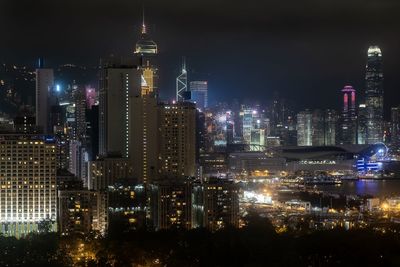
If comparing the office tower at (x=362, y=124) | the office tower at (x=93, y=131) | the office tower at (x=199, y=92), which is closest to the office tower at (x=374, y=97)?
the office tower at (x=362, y=124)

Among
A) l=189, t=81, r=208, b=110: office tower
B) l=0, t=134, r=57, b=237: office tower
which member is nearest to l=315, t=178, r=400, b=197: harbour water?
l=189, t=81, r=208, b=110: office tower

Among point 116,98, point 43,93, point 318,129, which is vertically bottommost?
point 318,129

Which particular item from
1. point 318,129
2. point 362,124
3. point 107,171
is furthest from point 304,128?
point 107,171

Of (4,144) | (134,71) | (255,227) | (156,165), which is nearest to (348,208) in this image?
(156,165)

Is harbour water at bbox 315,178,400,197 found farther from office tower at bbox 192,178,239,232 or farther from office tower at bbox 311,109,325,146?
office tower at bbox 192,178,239,232

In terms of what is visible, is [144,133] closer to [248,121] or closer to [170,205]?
[170,205]

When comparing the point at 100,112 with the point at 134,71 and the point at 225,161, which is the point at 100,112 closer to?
the point at 134,71
